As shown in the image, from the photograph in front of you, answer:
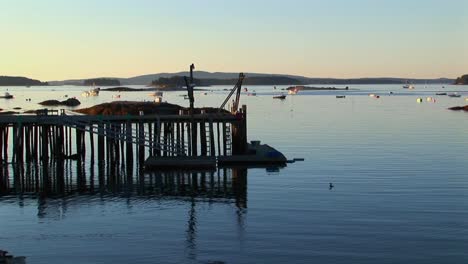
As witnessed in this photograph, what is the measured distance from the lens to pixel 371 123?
3718 inches

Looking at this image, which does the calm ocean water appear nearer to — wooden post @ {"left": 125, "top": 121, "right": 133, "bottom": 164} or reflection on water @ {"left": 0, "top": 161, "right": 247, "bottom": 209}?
reflection on water @ {"left": 0, "top": 161, "right": 247, "bottom": 209}

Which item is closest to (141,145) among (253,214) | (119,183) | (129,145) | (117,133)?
(129,145)

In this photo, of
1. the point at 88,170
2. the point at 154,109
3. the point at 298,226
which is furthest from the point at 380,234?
the point at 154,109

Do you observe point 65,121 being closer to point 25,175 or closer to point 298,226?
point 25,175

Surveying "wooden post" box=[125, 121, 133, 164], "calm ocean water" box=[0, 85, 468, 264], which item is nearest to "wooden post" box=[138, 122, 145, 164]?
"wooden post" box=[125, 121, 133, 164]

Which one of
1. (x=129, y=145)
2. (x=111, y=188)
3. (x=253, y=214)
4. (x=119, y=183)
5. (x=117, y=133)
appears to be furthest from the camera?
(x=129, y=145)

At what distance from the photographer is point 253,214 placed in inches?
1260

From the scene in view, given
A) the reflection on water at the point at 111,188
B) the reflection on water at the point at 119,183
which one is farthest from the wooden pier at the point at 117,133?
the reflection on water at the point at 111,188

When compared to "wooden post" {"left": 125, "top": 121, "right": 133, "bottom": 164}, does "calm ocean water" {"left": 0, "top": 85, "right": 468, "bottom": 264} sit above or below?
below

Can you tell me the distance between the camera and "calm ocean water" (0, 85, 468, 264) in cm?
2519

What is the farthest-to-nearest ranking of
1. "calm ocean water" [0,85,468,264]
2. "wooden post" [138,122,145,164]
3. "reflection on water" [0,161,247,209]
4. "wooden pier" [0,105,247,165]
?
"wooden post" [138,122,145,164]
"wooden pier" [0,105,247,165]
"reflection on water" [0,161,247,209]
"calm ocean water" [0,85,468,264]

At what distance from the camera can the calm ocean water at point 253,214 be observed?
25.2m

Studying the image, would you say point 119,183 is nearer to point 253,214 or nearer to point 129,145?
point 129,145

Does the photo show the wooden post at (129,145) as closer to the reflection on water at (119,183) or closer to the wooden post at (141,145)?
the wooden post at (141,145)
